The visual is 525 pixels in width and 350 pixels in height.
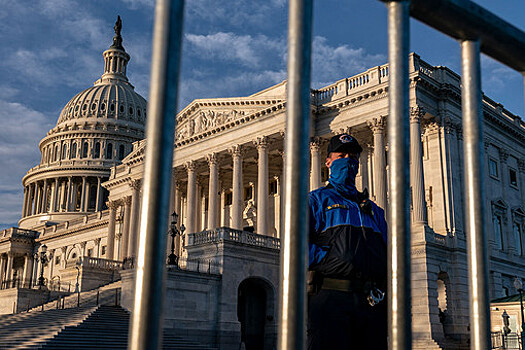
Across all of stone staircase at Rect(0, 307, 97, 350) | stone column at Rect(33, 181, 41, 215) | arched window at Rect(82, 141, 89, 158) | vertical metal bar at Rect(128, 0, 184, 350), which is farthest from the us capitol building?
stone column at Rect(33, 181, 41, 215)

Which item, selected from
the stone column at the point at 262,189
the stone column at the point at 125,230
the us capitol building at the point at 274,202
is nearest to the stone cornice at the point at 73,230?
the us capitol building at the point at 274,202

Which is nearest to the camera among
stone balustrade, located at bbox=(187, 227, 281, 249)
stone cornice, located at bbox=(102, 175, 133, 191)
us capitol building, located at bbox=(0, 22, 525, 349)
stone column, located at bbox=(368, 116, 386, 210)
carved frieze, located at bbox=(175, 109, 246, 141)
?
us capitol building, located at bbox=(0, 22, 525, 349)

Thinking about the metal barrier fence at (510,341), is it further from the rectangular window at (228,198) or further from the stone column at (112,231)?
the stone column at (112,231)

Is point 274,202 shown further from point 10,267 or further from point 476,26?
point 10,267

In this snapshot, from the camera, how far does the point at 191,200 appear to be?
52.2 meters

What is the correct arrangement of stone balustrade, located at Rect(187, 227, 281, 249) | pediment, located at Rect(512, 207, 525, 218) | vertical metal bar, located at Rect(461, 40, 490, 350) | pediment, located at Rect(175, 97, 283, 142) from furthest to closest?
pediment, located at Rect(175, 97, 283, 142), pediment, located at Rect(512, 207, 525, 218), stone balustrade, located at Rect(187, 227, 281, 249), vertical metal bar, located at Rect(461, 40, 490, 350)

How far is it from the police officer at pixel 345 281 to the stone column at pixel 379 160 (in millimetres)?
33330

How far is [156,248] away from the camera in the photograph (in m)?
3.16

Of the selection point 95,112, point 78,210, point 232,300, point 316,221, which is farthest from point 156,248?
point 95,112

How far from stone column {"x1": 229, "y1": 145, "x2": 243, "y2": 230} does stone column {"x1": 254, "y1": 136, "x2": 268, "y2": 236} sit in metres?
2.07

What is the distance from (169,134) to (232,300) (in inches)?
1273

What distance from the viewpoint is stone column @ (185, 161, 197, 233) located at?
51.5 meters

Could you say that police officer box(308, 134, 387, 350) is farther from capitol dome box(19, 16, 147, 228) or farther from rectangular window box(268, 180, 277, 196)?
capitol dome box(19, 16, 147, 228)

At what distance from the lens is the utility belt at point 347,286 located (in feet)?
21.3
